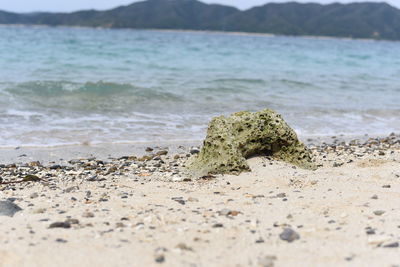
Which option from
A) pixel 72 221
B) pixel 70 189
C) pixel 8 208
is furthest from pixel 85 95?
pixel 72 221

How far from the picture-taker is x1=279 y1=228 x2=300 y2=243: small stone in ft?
11.2

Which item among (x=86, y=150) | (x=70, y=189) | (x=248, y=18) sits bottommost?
(x=86, y=150)

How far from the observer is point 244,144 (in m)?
5.82

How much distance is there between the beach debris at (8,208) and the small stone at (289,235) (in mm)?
2147

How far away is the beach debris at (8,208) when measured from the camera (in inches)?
157

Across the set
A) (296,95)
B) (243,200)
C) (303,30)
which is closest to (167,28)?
(303,30)

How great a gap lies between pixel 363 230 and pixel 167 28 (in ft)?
364

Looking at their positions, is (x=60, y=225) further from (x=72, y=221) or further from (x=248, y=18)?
(x=248, y=18)

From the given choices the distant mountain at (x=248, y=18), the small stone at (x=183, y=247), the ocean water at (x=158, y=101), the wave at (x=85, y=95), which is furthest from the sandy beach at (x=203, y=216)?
the distant mountain at (x=248, y=18)

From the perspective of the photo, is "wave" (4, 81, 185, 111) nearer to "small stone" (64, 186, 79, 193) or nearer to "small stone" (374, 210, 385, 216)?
"small stone" (64, 186, 79, 193)

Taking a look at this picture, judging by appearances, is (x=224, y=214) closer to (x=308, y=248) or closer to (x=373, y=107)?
(x=308, y=248)

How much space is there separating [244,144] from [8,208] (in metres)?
2.78

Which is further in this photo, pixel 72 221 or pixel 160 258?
pixel 72 221

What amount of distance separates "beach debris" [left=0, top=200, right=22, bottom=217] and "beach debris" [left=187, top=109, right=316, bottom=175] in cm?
208
